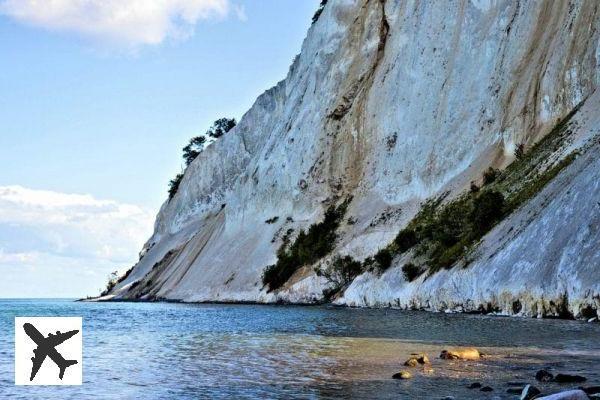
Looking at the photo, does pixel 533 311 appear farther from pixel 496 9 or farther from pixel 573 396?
pixel 496 9

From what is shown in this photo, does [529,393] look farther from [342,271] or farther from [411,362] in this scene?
[342,271]

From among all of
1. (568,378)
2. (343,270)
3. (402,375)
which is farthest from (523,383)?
(343,270)

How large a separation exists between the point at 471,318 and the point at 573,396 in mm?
20888

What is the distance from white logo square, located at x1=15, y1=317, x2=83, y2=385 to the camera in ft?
40.8

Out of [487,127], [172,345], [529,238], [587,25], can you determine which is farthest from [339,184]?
[172,345]

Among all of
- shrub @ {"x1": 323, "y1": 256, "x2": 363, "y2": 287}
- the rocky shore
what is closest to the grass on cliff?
shrub @ {"x1": 323, "y1": 256, "x2": 363, "y2": 287}

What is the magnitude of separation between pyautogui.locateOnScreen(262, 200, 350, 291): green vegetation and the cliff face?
1.18 m

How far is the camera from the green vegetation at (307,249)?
62469mm

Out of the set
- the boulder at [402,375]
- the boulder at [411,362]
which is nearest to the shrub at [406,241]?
the boulder at [411,362]

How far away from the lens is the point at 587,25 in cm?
4669

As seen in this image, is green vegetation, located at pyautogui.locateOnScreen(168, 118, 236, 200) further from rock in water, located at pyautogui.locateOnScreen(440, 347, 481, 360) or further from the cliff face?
rock in water, located at pyautogui.locateOnScreen(440, 347, 481, 360)

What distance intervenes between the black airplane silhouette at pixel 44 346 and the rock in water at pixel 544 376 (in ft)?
A: 26.5

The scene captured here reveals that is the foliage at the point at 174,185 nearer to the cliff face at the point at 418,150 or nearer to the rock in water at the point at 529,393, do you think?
the cliff face at the point at 418,150

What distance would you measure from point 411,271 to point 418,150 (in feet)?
58.2
